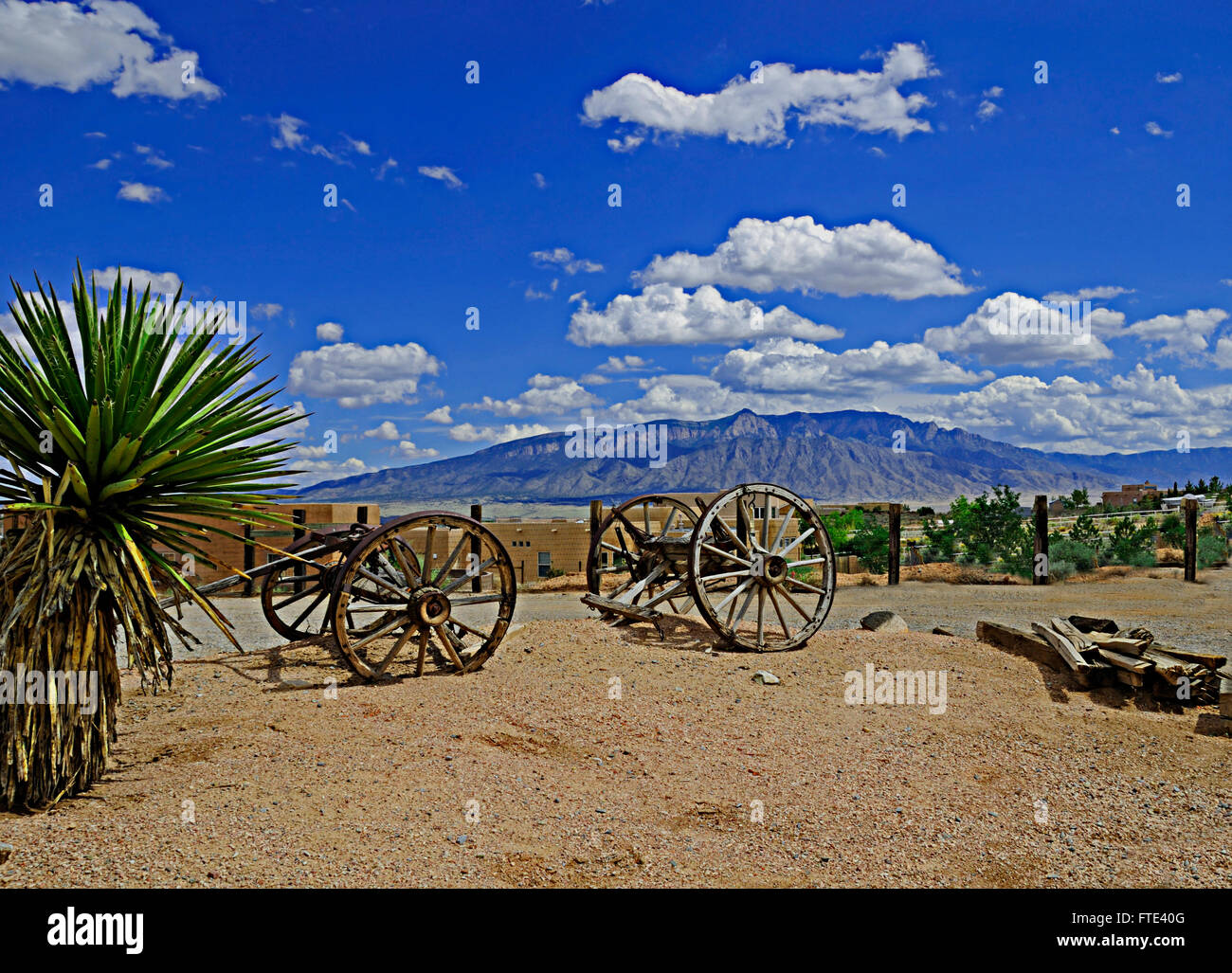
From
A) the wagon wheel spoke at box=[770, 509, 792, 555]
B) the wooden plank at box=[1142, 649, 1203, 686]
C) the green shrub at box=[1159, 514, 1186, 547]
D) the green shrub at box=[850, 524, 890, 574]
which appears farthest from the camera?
the green shrub at box=[850, 524, 890, 574]

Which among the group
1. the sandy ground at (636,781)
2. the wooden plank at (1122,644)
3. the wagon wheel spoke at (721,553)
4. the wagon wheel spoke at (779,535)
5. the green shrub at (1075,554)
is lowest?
the sandy ground at (636,781)

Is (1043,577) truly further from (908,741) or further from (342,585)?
A: (342,585)

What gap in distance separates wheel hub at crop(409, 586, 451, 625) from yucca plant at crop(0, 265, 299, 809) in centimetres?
228

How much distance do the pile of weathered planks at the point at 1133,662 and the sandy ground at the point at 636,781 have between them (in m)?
0.19

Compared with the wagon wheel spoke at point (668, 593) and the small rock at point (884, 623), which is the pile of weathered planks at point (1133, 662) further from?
the wagon wheel spoke at point (668, 593)

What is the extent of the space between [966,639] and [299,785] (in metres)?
7.36

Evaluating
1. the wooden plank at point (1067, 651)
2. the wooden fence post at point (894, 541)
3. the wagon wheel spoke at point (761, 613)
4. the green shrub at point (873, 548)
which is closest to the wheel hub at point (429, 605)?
the wagon wheel spoke at point (761, 613)

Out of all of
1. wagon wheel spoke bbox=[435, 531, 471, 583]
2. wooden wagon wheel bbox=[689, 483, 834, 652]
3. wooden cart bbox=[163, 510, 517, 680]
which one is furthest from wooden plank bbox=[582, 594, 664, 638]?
wagon wheel spoke bbox=[435, 531, 471, 583]

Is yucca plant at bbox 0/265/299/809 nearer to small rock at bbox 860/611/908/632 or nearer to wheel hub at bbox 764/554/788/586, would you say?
wheel hub at bbox 764/554/788/586

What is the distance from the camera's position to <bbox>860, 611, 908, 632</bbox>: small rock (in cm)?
1022

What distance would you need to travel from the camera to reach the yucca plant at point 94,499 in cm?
486

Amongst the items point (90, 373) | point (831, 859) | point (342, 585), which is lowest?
point (831, 859)

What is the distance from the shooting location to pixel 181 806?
4.72 metres

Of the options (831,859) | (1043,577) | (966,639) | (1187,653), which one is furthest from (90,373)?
(1043,577)
